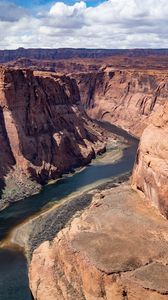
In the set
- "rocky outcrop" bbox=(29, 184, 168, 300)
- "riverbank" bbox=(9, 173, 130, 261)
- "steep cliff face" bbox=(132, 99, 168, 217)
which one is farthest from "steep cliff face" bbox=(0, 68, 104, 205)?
"rocky outcrop" bbox=(29, 184, 168, 300)

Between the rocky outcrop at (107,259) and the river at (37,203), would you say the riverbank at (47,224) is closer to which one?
the river at (37,203)

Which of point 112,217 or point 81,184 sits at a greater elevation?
point 112,217

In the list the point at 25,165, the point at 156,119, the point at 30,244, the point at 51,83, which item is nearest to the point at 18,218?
the point at 30,244

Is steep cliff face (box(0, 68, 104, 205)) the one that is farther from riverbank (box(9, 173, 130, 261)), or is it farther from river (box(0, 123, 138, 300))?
riverbank (box(9, 173, 130, 261))

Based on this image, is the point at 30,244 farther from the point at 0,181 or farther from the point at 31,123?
the point at 31,123

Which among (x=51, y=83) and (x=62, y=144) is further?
(x=51, y=83)

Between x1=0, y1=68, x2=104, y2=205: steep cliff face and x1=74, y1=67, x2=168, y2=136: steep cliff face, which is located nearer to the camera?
x1=0, y1=68, x2=104, y2=205: steep cliff face

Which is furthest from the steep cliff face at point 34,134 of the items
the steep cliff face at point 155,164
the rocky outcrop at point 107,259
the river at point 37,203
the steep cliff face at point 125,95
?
the steep cliff face at point 125,95
